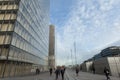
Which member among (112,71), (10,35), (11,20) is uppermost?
(11,20)

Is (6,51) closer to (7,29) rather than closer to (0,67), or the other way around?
(0,67)

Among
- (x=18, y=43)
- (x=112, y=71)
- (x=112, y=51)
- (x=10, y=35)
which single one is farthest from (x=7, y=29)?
(x=112, y=51)

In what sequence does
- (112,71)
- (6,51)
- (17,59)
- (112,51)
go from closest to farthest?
(112,71) < (6,51) < (17,59) < (112,51)

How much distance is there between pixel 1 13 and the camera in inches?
1064

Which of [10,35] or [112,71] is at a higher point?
[10,35]

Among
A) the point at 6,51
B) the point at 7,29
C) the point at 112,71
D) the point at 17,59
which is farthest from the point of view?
the point at 17,59

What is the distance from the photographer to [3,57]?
22531 mm

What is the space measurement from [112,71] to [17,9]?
2424cm

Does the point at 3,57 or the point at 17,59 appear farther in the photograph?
the point at 17,59

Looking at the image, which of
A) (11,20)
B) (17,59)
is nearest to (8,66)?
(17,59)

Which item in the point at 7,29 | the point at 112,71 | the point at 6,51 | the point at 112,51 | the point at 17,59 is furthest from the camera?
the point at 112,51

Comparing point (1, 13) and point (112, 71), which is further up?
point (1, 13)

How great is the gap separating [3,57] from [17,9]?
11478mm

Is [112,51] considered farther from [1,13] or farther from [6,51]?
[1,13]
